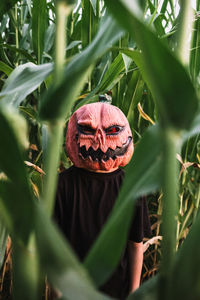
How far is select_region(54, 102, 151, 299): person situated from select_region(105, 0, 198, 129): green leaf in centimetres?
46

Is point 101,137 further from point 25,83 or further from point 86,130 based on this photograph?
point 25,83

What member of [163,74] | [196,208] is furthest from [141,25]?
[196,208]

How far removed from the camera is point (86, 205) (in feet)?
2.41

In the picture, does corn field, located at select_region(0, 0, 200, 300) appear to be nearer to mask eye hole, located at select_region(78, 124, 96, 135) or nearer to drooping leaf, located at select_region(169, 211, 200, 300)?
drooping leaf, located at select_region(169, 211, 200, 300)

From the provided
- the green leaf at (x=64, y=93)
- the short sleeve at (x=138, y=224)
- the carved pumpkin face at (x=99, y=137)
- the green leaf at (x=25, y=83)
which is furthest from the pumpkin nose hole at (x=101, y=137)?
the green leaf at (x=64, y=93)

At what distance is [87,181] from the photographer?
2.40ft

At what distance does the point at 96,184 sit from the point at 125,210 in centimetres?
48

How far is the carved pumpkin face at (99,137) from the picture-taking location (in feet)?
2.24

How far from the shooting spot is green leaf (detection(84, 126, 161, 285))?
24 centimetres

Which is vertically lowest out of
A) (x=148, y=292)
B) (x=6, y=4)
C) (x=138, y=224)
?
(x=138, y=224)

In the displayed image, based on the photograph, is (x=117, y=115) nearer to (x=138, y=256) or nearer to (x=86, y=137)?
(x=86, y=137)

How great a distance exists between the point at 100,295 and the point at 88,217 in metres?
0.51

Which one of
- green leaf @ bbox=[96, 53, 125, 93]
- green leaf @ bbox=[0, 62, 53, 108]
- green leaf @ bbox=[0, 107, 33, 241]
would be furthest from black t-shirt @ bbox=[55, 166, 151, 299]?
green leaf @ bbox=[0, 107, 33, 241]

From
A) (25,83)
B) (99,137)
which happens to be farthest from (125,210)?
(99,137)
